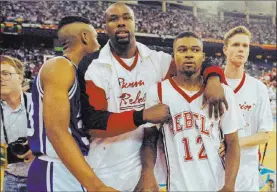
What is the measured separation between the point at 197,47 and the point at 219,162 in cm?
47

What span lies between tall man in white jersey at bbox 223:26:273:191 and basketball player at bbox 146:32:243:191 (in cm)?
39

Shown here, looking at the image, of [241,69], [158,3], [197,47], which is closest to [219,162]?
[197,47]

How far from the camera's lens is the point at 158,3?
11.6 feet

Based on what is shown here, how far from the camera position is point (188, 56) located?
53.2 inches

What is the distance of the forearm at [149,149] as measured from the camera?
1405mm

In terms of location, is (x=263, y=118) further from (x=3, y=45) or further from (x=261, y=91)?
(x=3, y=45)

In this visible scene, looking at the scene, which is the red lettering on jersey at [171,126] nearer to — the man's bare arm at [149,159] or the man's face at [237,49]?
the man's bare arm at [149,159]

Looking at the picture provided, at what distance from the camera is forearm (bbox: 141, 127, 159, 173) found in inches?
55.3

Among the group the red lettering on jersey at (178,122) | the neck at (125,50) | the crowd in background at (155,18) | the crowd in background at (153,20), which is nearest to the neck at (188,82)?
the red lettering on jersey at (178,122)

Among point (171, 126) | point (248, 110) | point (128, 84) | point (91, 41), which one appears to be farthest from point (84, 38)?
point (248, 110)

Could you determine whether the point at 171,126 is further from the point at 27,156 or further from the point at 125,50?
the point at 27,156

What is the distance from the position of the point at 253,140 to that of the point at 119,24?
887 mm

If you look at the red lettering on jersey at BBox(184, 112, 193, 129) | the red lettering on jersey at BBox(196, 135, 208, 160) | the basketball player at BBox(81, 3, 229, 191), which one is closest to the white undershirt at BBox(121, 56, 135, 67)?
the basketball player at BBox(81, 3, 229, 191)

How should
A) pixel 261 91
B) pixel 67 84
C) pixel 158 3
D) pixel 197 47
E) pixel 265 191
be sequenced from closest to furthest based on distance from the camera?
pixel 67 84
pixel 197 47
pixel 261 91
pixel 265 191
pixel 158 3
